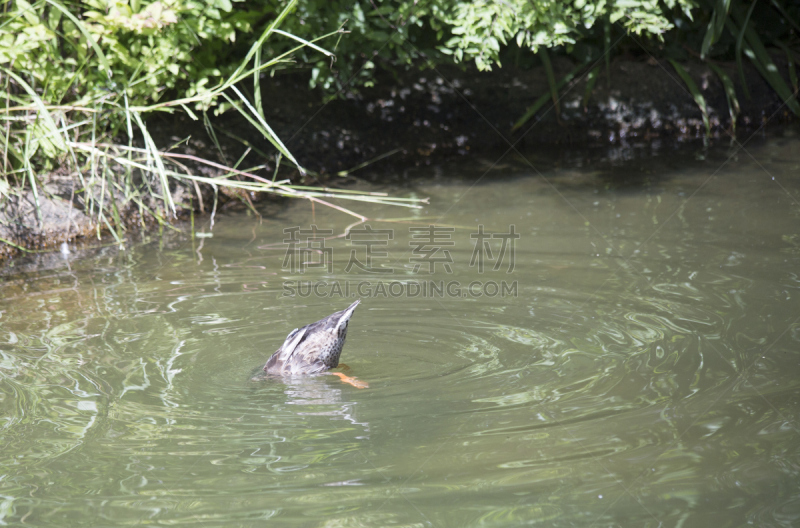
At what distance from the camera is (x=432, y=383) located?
128 inches

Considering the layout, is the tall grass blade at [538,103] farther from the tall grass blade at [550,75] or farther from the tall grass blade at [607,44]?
the tall grass blade at [607,44]

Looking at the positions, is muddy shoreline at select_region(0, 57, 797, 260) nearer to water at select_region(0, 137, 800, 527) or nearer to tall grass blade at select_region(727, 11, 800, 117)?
tall grass blade at select_region(727, 11, 800, 117)

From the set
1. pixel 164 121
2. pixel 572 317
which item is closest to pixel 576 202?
pixel 572 317

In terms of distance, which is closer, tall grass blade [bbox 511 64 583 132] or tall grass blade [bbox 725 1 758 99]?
tall grass blade [bbox 725 1 758 99]

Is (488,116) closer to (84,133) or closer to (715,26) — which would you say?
(715,26)

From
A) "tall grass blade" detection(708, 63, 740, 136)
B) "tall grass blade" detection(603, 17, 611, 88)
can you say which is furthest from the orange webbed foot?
"tall grass blade" detection(708, 63, 740, 136)

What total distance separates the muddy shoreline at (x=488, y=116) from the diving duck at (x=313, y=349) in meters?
4.27

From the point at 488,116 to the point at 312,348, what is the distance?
19.5 ft

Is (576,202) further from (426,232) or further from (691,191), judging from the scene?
(426,232)

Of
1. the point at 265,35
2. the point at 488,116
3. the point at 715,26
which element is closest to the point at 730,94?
the point at 715,26

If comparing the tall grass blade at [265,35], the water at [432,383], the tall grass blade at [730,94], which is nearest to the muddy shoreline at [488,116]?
the tall grass blade at [730,94]

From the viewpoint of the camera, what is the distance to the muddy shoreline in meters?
7.84

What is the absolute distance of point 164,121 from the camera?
23.2 ft

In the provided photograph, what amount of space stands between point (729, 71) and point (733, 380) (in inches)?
274
